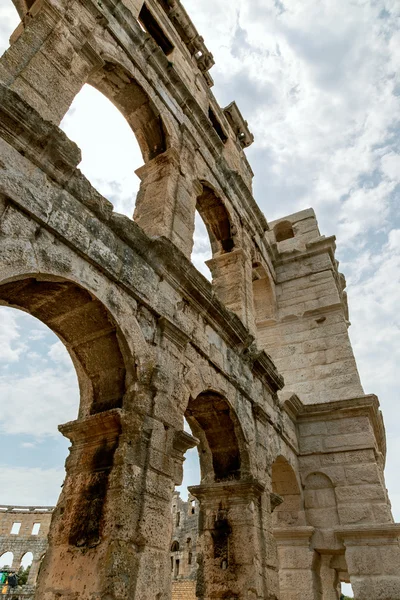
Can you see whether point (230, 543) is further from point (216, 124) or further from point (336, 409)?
point (216, 124)

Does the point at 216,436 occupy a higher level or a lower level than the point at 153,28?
lower

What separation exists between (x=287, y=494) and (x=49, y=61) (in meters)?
7.31

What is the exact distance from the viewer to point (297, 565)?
6.73 metres

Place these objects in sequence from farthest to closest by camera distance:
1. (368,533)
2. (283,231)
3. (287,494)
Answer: (283,231), (287,494), (368,533)

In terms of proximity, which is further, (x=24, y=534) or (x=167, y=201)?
(x=24, y=534)

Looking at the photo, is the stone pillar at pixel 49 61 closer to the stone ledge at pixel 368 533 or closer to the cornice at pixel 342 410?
the cornice at pixel 342 410

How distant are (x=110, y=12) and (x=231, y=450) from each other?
19.2 ft

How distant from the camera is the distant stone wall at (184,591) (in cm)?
1364

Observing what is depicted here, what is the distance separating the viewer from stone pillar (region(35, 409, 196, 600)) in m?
2.77

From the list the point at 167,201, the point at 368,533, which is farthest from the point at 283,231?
the point at 368,533

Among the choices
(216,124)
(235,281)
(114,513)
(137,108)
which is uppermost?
(216,124)

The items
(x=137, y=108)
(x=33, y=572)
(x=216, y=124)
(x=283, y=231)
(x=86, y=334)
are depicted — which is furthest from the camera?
(x=33, y=572)

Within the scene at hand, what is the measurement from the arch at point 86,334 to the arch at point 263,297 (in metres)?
6.58

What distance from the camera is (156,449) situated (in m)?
3.37
